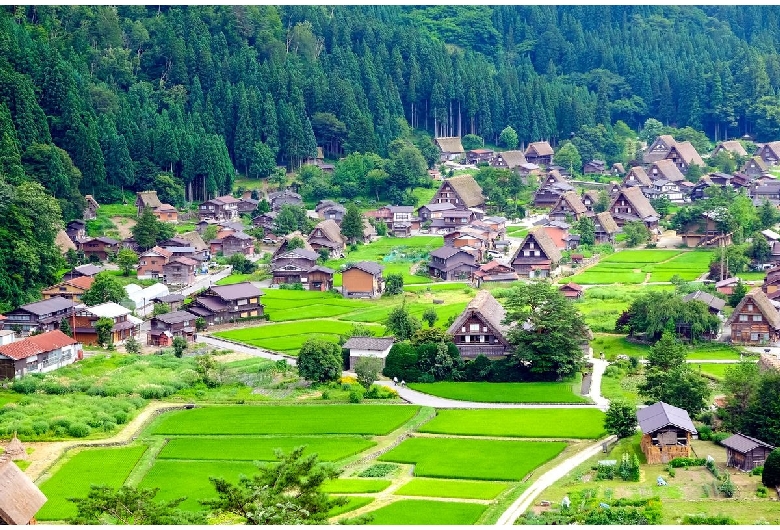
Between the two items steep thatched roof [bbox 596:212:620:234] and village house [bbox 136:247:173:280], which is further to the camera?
steep thatched roof [bbox 596:212:620:234]

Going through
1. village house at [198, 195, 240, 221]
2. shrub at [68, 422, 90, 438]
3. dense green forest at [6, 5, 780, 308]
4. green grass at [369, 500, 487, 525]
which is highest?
dense green forest at [6, 5, 780, 308]

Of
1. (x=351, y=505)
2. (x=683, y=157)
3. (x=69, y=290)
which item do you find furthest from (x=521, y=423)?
(x=683, y=157)

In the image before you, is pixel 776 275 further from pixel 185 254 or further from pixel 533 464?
pixel 185 254

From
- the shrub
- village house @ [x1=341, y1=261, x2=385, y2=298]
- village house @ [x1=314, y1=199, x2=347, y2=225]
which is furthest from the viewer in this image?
village house @ [x1=314, y1=199, x2=347, y2=225]

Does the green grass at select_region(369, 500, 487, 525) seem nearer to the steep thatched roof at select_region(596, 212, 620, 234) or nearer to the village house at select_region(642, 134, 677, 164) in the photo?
the steep thatched roof at select_region(596, 212, 620, 234)

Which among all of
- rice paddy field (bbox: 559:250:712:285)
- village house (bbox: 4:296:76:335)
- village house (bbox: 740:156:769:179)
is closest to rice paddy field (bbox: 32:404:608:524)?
village house (bbox: 4:296:76:335)

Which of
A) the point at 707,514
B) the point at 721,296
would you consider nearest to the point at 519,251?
the point at 721,296

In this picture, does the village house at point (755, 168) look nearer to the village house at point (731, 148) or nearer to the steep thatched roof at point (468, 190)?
the village house at point (731, 148)

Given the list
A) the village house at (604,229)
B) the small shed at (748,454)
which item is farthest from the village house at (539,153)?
the small shed at (748,454)
